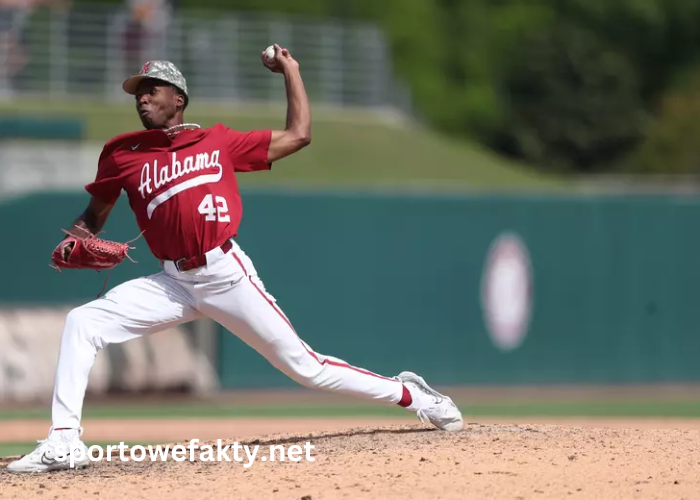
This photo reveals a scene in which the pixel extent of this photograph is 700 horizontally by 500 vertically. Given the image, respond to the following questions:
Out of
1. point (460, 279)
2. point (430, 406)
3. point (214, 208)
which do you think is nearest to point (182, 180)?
point (214, 208)

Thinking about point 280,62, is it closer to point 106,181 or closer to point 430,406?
point 106,181

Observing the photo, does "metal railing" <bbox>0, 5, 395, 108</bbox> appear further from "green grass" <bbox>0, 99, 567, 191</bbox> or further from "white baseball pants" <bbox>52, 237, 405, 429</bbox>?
"white baseball pants" <bbox>52, 237, 405, 429</bbox>

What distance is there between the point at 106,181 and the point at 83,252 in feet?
1.30

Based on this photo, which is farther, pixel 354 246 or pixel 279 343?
pixel 354 246

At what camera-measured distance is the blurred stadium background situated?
583 inches

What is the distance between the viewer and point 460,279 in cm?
1597

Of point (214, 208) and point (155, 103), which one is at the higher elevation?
point (155, 103)

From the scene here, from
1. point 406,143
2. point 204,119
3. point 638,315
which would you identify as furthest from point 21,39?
point 638,315

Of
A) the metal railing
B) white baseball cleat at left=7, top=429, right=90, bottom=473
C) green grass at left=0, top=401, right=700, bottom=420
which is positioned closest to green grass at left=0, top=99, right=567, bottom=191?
the metal railing

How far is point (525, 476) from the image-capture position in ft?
20.6

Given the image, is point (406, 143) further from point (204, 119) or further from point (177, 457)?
point (177, 457)

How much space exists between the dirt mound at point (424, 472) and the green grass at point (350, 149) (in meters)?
12.8

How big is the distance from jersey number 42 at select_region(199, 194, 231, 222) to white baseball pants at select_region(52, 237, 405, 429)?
167mm

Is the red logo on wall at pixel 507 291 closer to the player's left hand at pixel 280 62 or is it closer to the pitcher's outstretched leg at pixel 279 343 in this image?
the pitcher's outstretched leg at pixel 279 343
